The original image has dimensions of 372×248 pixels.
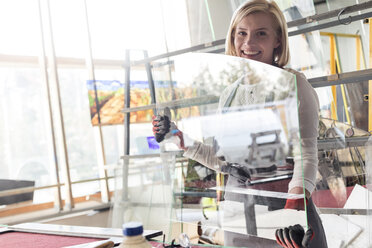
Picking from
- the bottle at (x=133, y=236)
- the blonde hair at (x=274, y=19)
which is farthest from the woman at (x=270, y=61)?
the bottle at (x=133, y=236)

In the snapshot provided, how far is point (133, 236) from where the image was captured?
56cm

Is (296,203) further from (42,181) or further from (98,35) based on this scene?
(98,35)

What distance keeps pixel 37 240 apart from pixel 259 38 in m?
0.68

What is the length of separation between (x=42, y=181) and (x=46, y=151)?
282 mm

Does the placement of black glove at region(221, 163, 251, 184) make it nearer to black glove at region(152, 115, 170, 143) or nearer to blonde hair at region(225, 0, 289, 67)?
black glove at region(152, 115, 170, 143)

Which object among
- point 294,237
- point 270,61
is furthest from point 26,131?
point 294,237

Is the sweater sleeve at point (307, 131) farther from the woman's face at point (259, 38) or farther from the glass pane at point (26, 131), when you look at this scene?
the glass pane at point (26, 131)

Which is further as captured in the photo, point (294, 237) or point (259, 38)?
point (259, 38)

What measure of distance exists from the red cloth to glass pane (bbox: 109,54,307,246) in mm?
251

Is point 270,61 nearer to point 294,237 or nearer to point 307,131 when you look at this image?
point 307,131

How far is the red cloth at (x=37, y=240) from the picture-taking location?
931 mm

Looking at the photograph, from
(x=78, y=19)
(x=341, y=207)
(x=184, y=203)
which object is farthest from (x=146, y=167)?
(x=184, y=203)

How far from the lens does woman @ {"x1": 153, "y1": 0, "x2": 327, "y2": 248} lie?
81cm

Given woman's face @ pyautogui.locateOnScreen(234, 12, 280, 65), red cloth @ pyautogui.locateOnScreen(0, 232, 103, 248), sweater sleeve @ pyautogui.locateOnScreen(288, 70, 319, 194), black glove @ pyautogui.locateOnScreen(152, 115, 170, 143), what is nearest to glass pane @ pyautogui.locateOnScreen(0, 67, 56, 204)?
red cloth @ pyautogui.locateOnScreen(0, 232, 103, 248)
